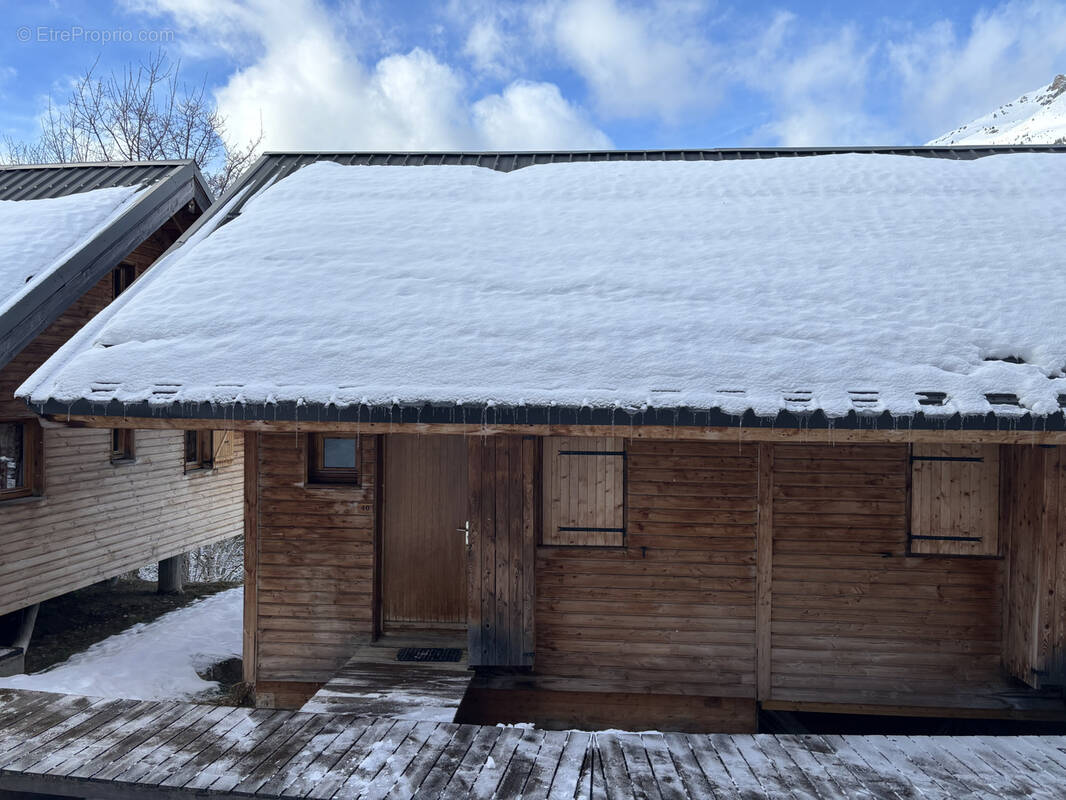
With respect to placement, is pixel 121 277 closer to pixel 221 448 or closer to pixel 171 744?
pixel 221 448

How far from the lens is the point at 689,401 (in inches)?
165

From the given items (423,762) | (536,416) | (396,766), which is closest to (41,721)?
(396,766)

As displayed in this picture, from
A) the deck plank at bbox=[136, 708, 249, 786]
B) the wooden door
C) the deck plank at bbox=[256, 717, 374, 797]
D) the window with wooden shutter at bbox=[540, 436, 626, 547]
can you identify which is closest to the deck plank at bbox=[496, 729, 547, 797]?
the deck plank at bbox=[256, 717, 374, 797]

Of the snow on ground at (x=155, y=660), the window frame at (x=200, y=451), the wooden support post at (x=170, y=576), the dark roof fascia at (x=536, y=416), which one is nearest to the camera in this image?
the dark roof fascia at (x=536, y=416)

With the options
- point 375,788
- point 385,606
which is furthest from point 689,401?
point 385,606

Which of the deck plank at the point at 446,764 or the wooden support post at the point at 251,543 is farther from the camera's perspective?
the wooden support post at the point at 251,543

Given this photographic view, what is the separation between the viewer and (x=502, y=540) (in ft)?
17.8

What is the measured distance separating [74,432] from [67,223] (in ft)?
8.60

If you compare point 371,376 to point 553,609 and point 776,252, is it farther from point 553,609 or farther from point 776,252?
point 776,252

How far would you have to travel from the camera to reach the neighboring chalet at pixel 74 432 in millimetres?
7719

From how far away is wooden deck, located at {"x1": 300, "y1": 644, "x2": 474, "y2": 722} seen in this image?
14.9 ft

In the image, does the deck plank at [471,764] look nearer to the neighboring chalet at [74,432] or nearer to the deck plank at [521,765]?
the deck plank at [521,765]

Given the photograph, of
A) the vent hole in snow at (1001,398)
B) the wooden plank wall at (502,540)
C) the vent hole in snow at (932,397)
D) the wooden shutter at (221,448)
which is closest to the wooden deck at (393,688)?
the wooden plank wall at (502,540)

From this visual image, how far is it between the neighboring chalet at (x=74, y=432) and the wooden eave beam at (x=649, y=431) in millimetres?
3525
